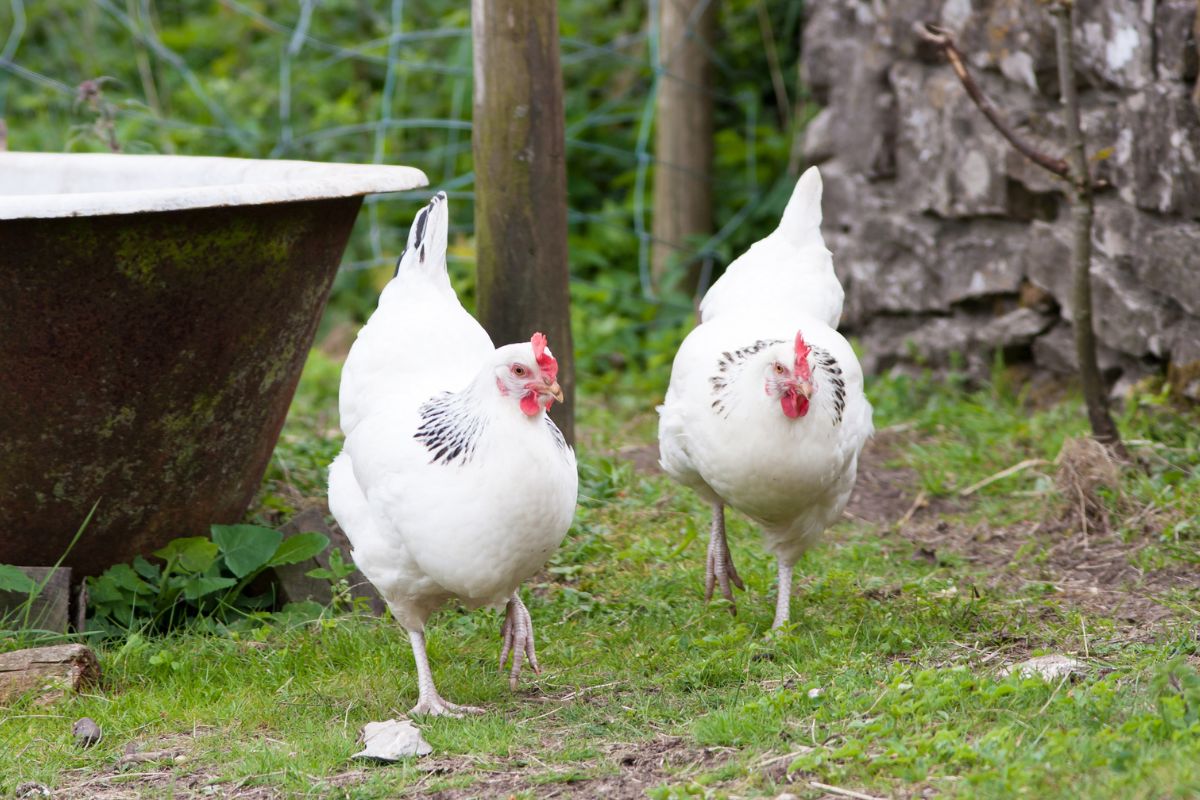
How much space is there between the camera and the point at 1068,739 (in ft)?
8.12

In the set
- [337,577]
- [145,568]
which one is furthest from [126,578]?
[337,577]

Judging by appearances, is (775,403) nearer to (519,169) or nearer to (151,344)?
(519,169)

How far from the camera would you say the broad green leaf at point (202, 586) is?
3834 millimetres

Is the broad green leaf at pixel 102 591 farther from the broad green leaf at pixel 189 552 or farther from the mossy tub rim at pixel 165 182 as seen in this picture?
the mossy tub rim at pixel 165 182

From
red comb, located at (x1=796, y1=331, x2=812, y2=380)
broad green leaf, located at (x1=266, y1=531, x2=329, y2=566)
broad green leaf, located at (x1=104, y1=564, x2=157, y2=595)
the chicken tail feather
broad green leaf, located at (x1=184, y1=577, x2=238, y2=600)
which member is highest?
the chicken tail feather

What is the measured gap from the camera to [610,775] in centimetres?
277

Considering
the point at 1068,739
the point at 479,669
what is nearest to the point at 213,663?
the point at 479,669

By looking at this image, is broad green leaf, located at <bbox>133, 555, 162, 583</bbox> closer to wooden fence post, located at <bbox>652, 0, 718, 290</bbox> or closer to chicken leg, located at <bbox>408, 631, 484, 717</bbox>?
chicken leg, located at <bbox>408, 631, 484, 717</bbox>

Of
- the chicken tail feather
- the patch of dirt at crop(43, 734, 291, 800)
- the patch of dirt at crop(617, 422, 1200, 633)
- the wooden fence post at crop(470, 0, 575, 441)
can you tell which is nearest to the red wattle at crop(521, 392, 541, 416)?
the patch of dirt at crop(43, 734, 291, 800)

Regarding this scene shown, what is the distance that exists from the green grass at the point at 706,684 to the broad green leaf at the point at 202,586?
0.47 ft

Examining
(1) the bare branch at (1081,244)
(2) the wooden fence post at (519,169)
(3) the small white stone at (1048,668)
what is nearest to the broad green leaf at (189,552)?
(2) the wooden fence post at (519,169)

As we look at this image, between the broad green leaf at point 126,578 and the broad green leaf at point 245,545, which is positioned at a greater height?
the broad green leaf at point 245,545

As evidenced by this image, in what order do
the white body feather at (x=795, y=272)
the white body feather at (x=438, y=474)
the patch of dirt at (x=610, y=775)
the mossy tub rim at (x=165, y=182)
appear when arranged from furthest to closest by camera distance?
the white body feather at (x=795, y=272) → the mossy tub rim at (x=165, y=182) → the white body feather at (x=438, y=474) → the patch of dirt at (x=610, y=775)

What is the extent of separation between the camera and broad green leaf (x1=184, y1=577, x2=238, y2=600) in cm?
383
